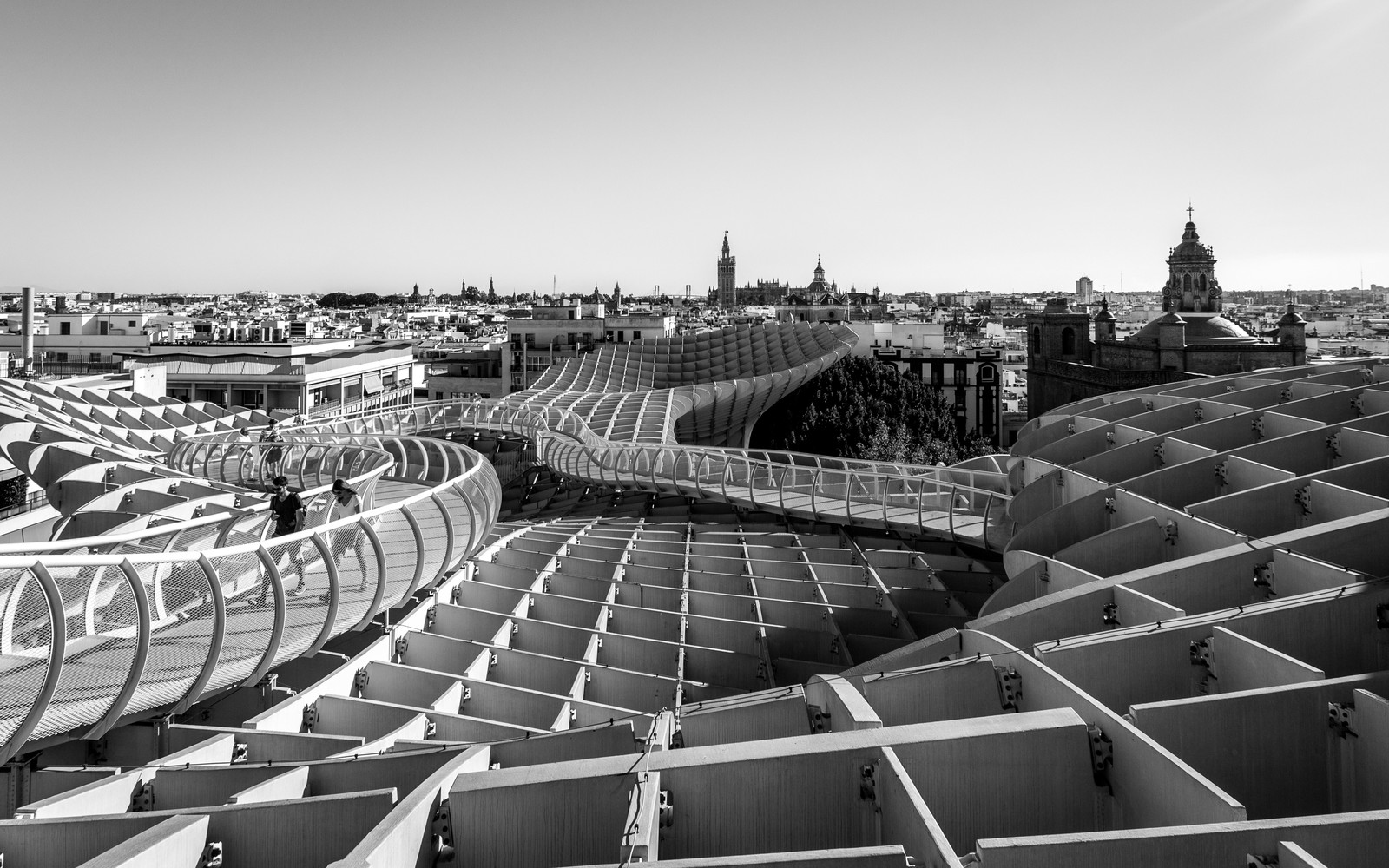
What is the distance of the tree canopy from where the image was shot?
129 ft

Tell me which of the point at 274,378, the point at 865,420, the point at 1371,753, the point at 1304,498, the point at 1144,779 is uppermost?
the point at 274,378

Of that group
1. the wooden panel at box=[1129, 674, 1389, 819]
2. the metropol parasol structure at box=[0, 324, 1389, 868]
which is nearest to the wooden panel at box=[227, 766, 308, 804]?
the metropol parasol structure at box=[0, 324, 1389, 868]

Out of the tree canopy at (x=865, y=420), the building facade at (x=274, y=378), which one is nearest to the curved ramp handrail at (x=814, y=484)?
the tree canopy at (x=865, y=420)

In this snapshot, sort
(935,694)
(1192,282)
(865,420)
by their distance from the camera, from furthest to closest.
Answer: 1. (1192,282)
2. (865,420)
3. (935,694)

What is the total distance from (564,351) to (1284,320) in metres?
43.2

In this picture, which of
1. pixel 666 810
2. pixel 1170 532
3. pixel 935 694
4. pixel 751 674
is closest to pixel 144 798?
pixel 666 810

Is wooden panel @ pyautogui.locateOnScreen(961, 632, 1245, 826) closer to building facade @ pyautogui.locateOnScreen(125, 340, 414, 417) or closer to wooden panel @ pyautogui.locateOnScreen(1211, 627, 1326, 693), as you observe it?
wooden panel @ pyautogui.locateOnScreen(1211, 627, 1326, 693)

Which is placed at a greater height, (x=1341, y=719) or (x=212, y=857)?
(x=1341, y=719)

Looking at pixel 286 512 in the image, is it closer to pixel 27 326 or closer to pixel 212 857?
pixel 212 857

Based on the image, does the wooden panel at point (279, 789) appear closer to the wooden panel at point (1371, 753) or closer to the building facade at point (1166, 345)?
the wooden panel at point (1371, 753)

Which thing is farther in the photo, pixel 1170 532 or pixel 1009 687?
pixel 1170 532

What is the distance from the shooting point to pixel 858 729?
6020mm

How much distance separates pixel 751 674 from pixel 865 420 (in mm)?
32371

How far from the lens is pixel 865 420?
4122cm
